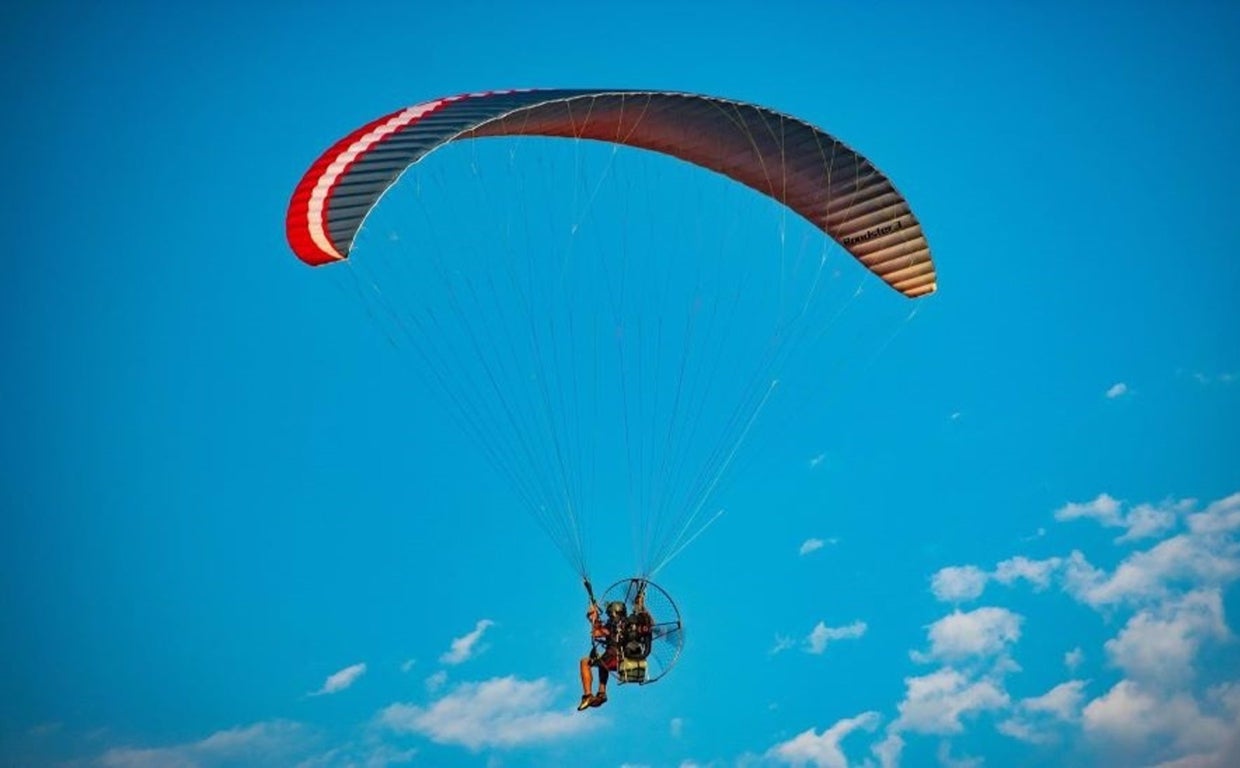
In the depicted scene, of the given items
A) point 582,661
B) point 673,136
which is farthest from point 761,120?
point 582,661

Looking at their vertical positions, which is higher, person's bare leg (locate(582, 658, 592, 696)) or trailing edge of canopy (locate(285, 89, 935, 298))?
trailing edge of canopy (locate(285, 89, 935, 298))

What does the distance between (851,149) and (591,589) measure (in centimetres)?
757

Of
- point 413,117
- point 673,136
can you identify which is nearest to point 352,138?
point 413,117

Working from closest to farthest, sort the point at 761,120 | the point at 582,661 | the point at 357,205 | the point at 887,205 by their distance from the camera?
1. the point at 357,205
2. the point at 582,661
3. the point at 761,120
4. the point at 887,205

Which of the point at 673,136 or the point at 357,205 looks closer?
the point at 357,205

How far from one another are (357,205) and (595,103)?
3965mm

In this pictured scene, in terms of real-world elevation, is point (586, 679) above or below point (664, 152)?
below

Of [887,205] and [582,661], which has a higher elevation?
[887,205]

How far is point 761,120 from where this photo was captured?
2497cm

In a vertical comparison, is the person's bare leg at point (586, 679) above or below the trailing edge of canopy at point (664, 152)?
below

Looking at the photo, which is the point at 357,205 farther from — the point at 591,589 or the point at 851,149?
the point at 851,149

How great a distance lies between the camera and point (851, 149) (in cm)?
2559

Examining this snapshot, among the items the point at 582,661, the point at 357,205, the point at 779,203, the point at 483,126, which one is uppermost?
the point at 779,203

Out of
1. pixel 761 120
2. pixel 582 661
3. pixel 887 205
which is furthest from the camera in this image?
pixel 887 205
